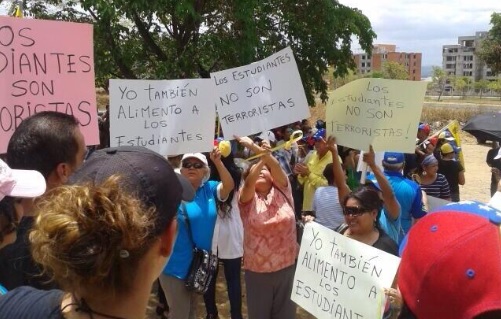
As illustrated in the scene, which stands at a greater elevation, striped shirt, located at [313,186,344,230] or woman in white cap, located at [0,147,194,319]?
woman in white cap, located at [0,147,194,319]

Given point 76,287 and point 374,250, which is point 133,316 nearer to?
point 76,287

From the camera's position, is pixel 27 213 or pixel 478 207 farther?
pixel 27 213

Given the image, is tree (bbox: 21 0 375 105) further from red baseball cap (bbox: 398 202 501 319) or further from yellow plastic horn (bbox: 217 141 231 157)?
red baseball cap (bbox: 398 202 501 319)

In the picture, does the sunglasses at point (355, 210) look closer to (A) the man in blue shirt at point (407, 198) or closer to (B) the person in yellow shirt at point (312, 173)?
(A) the man in blue shirt at point (407, 198)

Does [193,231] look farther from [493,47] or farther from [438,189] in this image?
[493,47]

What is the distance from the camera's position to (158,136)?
3.37 m

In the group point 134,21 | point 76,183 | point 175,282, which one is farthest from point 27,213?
point 134,21

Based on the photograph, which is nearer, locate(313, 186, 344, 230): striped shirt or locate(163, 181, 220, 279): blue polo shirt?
locate(163, 181, 220, 279): blue polo shirt

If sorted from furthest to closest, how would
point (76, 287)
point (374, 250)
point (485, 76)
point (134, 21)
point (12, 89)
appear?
point (485, 76), point (134, 21), point (12, 89), point (374, 250), point (76, 287)

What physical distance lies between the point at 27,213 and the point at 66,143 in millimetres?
367

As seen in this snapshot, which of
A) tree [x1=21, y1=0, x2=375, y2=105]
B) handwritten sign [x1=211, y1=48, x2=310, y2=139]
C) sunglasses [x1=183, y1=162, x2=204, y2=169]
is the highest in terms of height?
tree [x1=21, y1=0, x2=375, y2=105]

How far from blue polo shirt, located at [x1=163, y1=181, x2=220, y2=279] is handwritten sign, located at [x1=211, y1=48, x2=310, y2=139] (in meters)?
0.51

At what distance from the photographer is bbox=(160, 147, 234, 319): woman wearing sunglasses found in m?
3.49

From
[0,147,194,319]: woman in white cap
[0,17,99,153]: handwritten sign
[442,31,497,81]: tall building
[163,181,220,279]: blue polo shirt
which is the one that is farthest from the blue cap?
[442,31,497,81]: tall building
